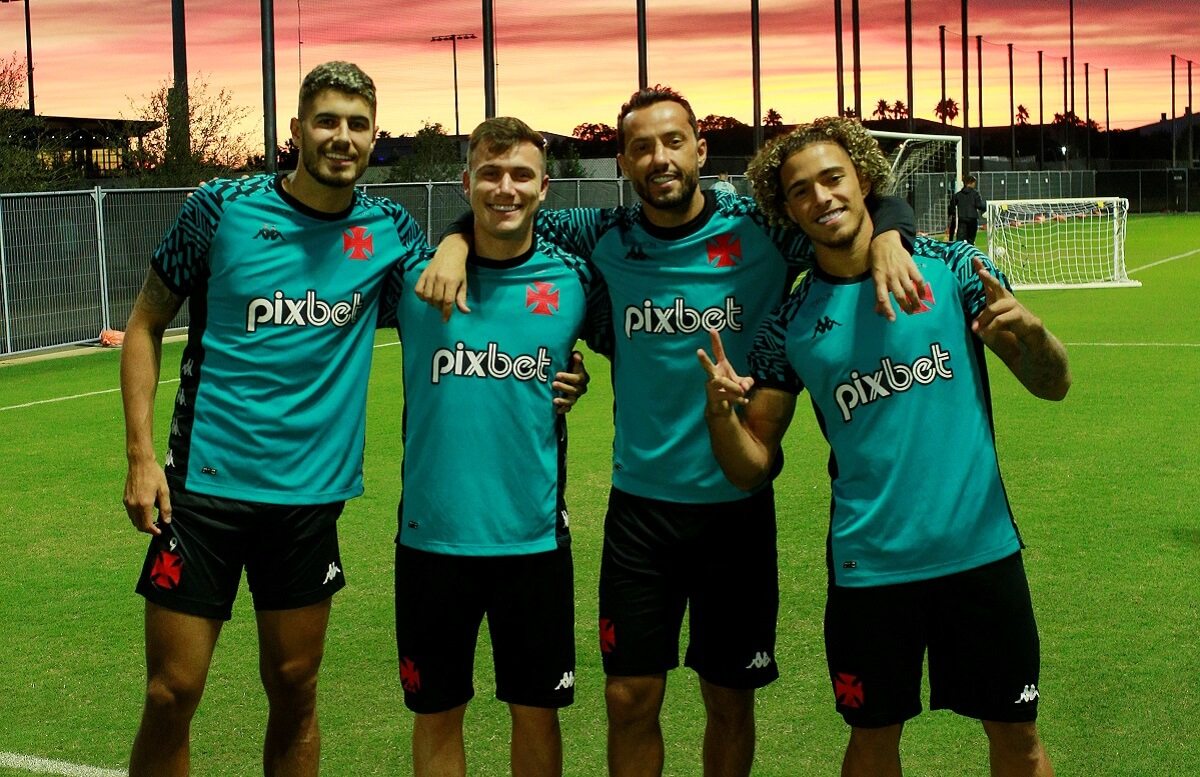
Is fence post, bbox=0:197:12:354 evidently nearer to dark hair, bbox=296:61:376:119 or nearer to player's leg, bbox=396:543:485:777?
dark hair, bbox=296:61:376:119

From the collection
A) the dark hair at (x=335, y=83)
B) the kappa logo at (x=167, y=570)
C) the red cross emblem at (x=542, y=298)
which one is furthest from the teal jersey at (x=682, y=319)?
the kappa logo at (x=167, y=570)

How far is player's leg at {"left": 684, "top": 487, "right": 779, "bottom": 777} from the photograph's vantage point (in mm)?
4629

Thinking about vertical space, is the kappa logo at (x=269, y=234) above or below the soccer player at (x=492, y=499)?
above

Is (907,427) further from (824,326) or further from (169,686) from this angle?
(169,686)

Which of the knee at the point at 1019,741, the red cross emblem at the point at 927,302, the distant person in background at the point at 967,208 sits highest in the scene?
the distant person in background at the point at 967,208

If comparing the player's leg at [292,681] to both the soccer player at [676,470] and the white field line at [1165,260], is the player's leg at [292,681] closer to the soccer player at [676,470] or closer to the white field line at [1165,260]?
the soccer player at [676,470]

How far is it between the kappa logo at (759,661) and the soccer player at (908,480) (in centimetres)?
50

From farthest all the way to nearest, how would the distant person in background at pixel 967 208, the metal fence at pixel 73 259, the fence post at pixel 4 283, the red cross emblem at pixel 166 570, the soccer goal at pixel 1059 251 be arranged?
the distant person in background at pixel 967 208 → the soccer goal at pixel 1059 251 → the metal fence at pixel 73 259 → the fence post at pixel 4 283 → the red cross emblem at pixel 166 570

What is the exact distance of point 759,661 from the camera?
15.2ft

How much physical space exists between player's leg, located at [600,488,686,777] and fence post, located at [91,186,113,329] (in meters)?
17.0

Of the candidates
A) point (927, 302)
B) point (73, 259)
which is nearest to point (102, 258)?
point (73, 259)

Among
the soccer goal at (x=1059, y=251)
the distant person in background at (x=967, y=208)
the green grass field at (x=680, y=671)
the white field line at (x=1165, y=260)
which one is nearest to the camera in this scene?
the green grass field at (x=680, y=671)

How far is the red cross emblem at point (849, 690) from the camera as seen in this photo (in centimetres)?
407

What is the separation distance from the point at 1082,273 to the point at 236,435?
2881cm
